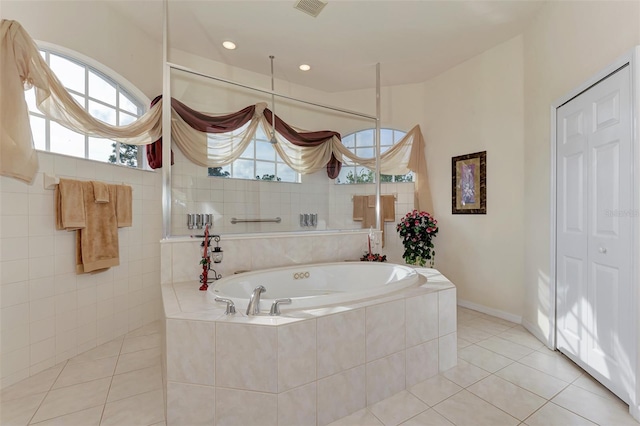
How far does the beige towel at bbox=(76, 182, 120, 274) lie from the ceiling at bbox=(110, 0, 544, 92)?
1609 millimetres

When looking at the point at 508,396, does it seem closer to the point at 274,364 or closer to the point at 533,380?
the point at 533,380

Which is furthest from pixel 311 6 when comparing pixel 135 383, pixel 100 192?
pixel 135 383

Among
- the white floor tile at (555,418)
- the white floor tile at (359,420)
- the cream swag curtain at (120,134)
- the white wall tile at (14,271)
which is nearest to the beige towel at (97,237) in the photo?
the white wall tile at (14,271)

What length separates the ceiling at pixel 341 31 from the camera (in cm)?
248

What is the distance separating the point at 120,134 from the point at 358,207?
2.36m

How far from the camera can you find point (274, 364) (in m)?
1.38

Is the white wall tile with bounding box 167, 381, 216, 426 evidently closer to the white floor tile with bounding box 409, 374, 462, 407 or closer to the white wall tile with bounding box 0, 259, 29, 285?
the white floor tile with bounding box 409, 374, 462, 407

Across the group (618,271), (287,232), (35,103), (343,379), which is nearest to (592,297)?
(618,271)

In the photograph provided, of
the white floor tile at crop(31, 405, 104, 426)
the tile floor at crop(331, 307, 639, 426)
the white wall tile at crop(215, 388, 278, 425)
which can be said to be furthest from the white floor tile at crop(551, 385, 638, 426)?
the white floor tile at crop(31, 405, 104, 426)

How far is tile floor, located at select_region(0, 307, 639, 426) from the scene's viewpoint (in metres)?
1.53

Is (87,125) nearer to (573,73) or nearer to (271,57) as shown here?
(271,57)

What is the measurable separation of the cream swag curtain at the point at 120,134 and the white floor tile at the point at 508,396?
2.19 m

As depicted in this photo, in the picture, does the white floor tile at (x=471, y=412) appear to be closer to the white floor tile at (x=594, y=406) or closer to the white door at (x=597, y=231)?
the white floor tile at (x=594, y=406)

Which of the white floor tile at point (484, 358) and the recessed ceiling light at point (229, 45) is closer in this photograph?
the white floor tile at point (484, 358)
